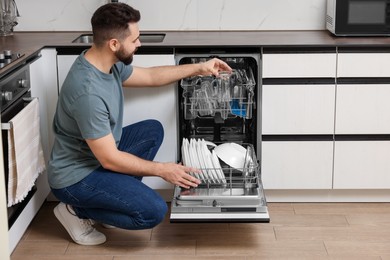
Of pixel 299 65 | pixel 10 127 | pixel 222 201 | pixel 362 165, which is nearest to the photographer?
pixel 10 127

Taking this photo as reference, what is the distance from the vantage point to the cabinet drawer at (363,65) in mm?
3379

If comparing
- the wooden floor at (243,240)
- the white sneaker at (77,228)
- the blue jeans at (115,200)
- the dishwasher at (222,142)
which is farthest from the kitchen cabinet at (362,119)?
the white sneaker at (77,228)

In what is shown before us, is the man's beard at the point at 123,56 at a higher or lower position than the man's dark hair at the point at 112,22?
lower

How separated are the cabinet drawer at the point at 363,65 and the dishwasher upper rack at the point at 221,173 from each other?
2.14 feet

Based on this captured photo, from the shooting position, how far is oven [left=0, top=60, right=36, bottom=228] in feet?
9.23

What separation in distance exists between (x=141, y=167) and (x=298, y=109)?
2.99ft

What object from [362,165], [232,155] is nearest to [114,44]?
[232,155]

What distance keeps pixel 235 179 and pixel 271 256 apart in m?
0.37

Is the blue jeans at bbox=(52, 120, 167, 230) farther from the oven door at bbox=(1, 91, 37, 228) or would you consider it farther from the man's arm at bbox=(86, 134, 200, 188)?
the oven door at bbox=(1, 91, 37, 228)

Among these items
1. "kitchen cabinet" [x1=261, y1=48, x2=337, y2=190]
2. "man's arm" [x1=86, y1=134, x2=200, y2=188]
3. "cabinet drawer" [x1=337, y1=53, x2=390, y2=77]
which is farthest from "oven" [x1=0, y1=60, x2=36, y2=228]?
"cabinet drawer" [x1=337, y1=53, x2=390, y2=77]

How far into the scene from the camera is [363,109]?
11.3ft

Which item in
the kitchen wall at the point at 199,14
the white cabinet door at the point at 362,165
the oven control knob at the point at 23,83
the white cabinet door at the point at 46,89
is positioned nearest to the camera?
the oven control knob at the point at 23,83

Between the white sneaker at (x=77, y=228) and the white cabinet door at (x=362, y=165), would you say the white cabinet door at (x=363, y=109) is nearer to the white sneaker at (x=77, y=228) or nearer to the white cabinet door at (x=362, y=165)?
the white cabinet door at (x=362, y=165)

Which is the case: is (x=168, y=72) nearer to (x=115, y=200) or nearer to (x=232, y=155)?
(x=232, y=155)
